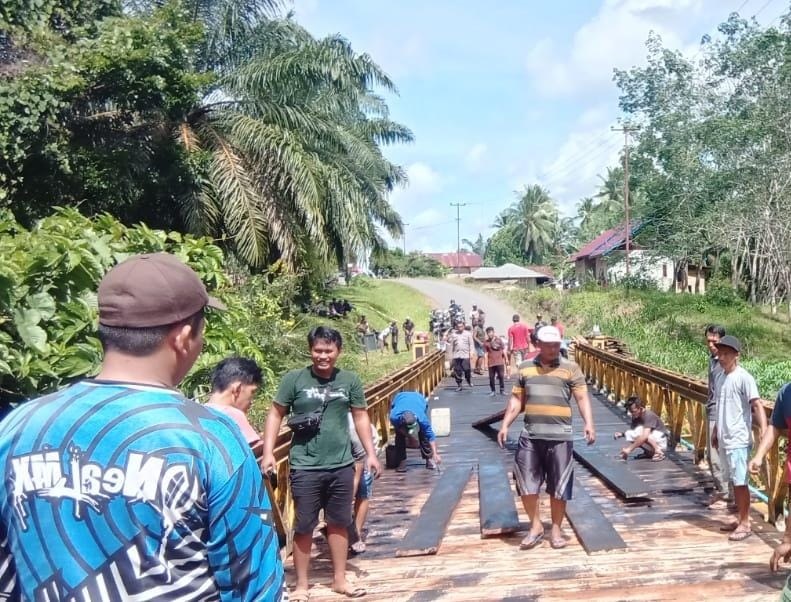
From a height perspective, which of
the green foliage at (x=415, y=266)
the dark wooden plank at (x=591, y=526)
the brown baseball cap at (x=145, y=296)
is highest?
the green foliage at (x=415, y=266)

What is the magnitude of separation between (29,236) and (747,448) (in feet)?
16.2

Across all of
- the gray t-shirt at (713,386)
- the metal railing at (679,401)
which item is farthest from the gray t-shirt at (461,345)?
the gray t-shirt at (713,386)

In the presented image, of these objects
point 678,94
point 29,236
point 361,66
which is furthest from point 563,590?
point 678,94

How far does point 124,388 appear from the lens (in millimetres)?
1585

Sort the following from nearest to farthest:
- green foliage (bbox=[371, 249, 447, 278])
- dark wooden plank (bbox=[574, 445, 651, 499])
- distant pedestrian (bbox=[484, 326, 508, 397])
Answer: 1. dark wooden plank (bbox=[574, 445, 651, 499])
2. distant pedestrian (bbox=[484, 326, 508, 397])
3. green foliage (bbox=[371, 249, 447, 278])

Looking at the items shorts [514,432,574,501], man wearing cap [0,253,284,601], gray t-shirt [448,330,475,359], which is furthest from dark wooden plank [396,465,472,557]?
gray t-shirt [448,330,475,359]

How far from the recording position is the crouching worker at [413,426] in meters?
8.47

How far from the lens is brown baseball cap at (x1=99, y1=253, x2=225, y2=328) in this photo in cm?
161

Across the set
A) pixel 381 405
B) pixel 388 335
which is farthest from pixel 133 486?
pixel 388 335

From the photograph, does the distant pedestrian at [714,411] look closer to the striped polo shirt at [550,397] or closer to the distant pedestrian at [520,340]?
the striped polo shirt at [550,397]

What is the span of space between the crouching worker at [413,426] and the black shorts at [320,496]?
3.88 m

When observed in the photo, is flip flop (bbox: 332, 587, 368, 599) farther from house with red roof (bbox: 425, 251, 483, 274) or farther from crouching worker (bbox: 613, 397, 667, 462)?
house with red roof (bbox: 425, 251, 483, 274)

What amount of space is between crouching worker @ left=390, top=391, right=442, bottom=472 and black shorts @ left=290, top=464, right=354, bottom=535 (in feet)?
12.7

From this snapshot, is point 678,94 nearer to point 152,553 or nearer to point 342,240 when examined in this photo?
point 342,240
